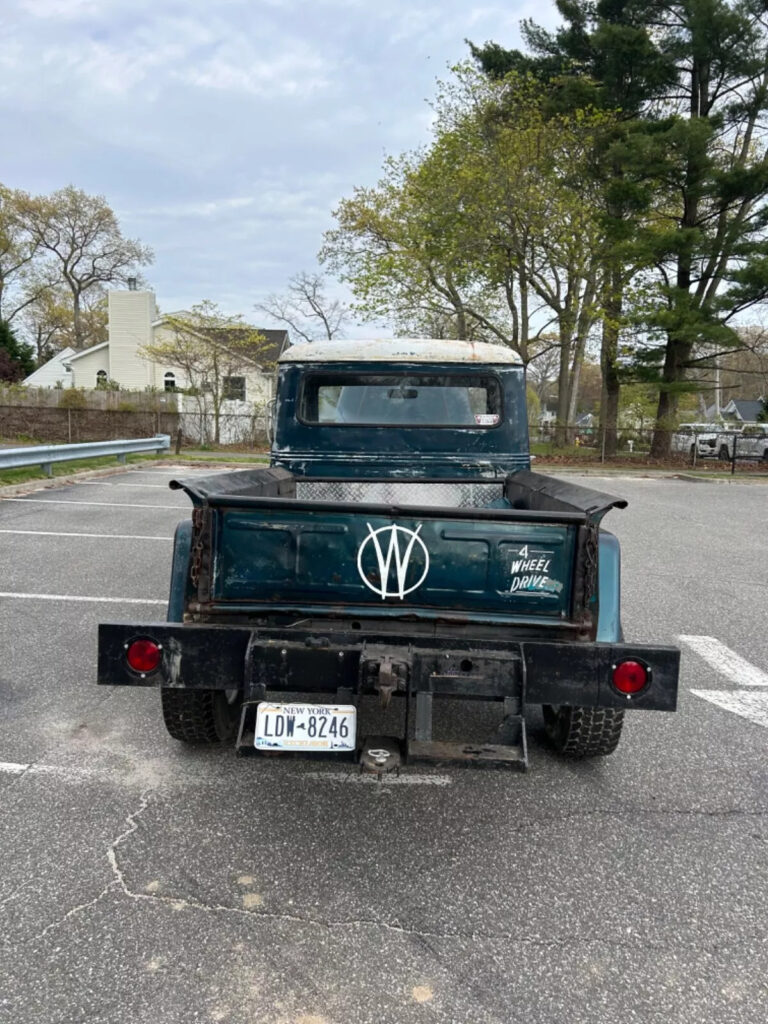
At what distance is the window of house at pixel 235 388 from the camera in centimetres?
2738

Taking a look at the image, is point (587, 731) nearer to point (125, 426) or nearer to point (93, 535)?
point (93, 535)

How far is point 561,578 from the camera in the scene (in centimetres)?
264

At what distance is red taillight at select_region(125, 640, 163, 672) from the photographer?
8.61ft

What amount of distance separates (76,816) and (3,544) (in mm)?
5847

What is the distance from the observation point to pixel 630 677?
2.56 m

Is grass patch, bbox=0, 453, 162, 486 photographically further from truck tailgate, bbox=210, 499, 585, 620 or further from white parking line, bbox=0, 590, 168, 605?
truck tailgate, bbox=210, 499, 585, 620

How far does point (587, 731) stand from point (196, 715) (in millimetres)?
1743

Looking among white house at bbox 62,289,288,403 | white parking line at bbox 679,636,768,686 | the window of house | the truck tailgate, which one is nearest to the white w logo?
the truck tailgate

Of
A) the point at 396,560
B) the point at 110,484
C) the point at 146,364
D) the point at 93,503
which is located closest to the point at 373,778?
the point at 396,560

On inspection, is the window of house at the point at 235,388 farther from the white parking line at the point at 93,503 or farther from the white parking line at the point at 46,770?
the white parking line at the point at 46,770

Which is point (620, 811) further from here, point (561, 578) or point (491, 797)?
point (561, 578)

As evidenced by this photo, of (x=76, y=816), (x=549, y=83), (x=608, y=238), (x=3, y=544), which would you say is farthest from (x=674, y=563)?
(x=549, y=83)

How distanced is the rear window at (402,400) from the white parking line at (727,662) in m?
2.22

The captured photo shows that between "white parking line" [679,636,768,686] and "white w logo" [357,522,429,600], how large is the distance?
112 inches
